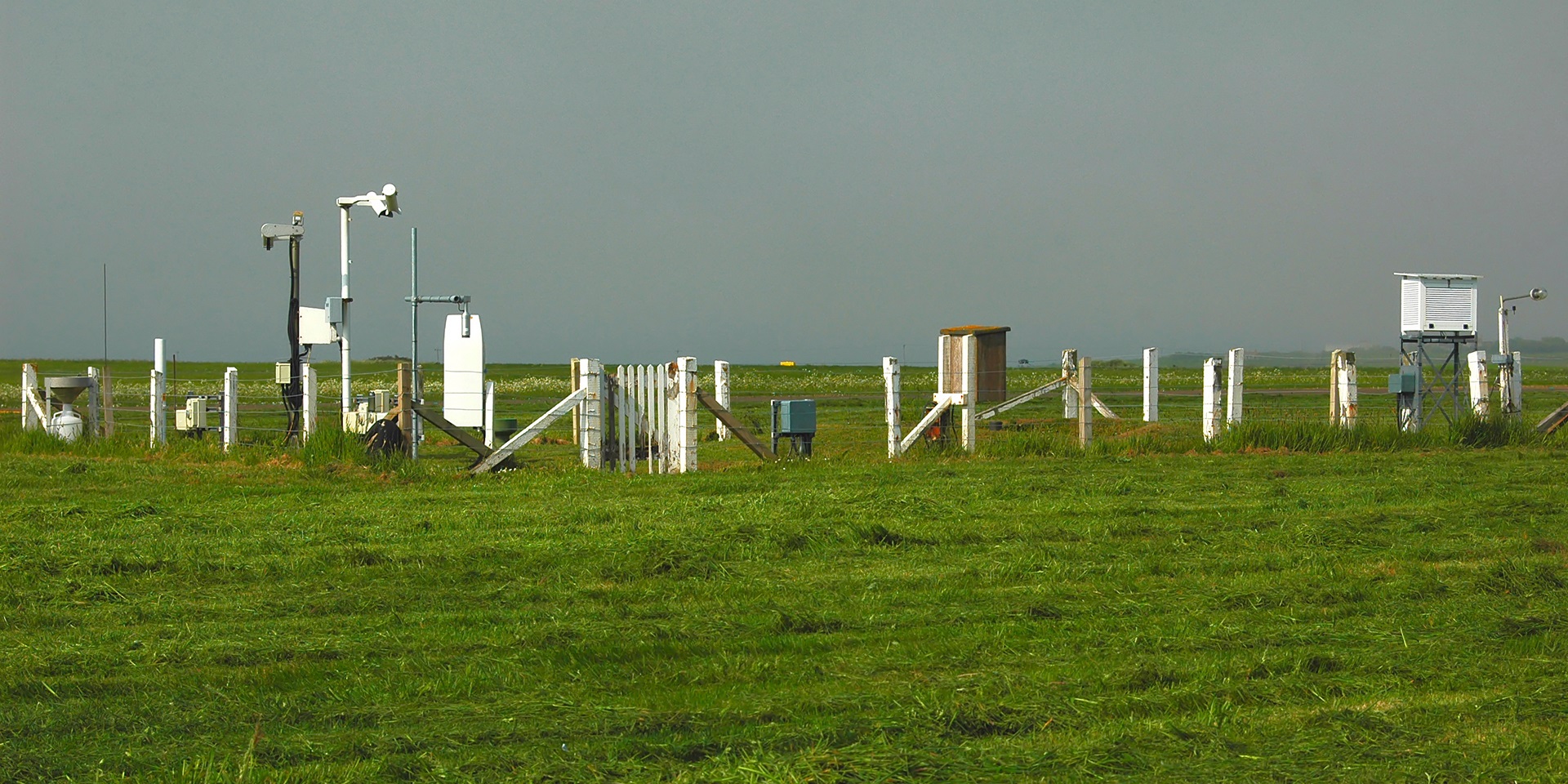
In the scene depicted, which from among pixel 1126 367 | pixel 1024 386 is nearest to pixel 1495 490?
pixel 1024 386

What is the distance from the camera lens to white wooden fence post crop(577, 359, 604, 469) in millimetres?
15148

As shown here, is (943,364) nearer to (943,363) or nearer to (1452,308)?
(943,363)

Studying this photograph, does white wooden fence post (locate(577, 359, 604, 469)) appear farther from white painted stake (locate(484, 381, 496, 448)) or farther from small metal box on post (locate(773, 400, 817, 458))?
white painted stake (locate(484, 381, 496, 448))

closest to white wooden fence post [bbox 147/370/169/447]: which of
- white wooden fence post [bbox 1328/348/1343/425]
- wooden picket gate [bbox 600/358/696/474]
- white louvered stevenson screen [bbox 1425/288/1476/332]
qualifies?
wooden picket gate [bbox 600/358/696/474]

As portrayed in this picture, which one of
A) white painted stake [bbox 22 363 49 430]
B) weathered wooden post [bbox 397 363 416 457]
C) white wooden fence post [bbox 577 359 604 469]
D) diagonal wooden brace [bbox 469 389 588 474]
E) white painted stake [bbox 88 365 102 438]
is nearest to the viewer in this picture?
diagonal wooden brace [bbox 469 389 588 474]

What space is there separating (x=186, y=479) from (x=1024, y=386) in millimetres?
45702

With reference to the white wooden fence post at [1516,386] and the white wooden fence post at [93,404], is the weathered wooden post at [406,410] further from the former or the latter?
the white wooden fence post at [1516,386]

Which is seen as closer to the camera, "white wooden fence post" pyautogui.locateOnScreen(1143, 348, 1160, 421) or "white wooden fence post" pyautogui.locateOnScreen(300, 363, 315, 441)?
"white wooden fence post" pyautogui.locateOnScreen(300, 363, 315, 441)

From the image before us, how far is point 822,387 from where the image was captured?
49.8 meters

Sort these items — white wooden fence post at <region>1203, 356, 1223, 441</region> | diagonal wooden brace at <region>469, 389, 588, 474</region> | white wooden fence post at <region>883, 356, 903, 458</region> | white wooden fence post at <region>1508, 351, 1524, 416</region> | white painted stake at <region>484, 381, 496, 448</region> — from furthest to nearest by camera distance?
white wooden fence post at <region>1508, 351, 1524, 416</region>
white painted stake at <region>484, 381, 496, 448</region>
white wooden fence post at <region>1203, 356, 1223, 441</region>
white wooden fence post at <region>883, 356, 903, 458</region>
diagonal wooden brace at <region>469, 389, 588, 474</region>

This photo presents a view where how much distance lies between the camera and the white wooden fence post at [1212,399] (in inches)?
727

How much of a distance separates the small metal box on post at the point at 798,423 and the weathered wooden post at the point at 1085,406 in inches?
149

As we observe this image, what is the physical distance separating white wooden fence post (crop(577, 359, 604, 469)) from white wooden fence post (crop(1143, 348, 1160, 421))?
10562 millimetres

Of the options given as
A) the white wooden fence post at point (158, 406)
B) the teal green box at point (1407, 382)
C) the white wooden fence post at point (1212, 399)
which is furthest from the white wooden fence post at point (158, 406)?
the teal green box at point (1407, 382)
